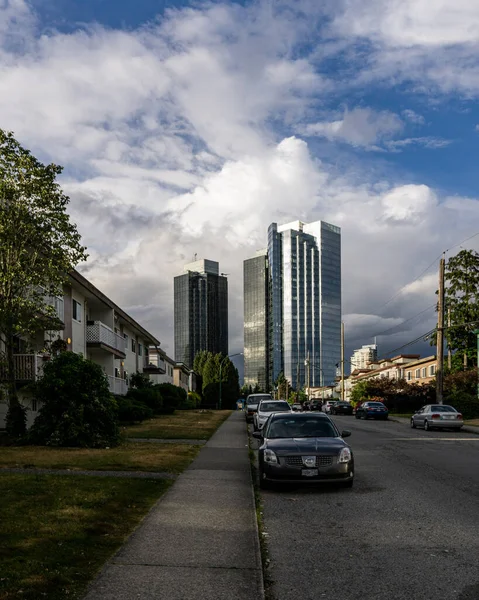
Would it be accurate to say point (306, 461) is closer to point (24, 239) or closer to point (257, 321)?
point (24, 239)

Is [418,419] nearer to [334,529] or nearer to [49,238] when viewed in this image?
[49,238]

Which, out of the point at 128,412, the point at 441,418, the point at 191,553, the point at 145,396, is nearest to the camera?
the point at 191,553

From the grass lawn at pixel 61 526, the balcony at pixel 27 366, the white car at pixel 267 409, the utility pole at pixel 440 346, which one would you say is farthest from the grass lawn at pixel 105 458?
the utility pole at pixel 440 346

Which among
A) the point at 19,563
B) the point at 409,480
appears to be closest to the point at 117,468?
the point at 409,480

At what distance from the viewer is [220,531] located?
813cm

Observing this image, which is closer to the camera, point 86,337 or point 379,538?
point 379,538

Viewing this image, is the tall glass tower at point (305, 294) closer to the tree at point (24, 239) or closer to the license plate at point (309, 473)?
the tree at point (24, 239)

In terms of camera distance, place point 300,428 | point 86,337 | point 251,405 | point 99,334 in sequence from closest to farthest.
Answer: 1. point 300,428
2. point 86,337
3. point 99,334
4. point 251,405

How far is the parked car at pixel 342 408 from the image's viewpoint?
62.1 metres

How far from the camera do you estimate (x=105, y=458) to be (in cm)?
1642

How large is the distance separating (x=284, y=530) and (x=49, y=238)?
14573 mm

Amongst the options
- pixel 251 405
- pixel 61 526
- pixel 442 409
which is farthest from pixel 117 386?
pixel 61 526

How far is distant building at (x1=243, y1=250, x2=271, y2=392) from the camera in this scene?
172375 millimetres

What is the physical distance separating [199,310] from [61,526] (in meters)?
136
